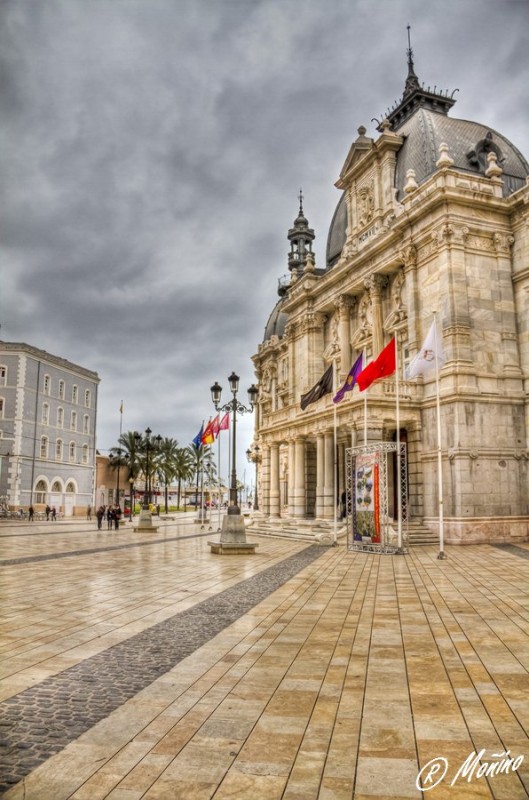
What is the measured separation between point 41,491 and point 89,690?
168 ft

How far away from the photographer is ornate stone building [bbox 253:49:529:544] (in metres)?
25.4

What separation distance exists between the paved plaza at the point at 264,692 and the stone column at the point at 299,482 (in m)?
23.2

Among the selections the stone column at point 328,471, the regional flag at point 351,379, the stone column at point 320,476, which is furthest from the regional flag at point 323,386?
the stone column at point 320,476

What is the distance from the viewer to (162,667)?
259 inches

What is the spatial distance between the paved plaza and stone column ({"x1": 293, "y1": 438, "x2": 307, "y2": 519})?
23.2 meters

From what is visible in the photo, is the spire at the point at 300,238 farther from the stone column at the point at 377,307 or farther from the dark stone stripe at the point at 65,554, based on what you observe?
the dark stone stripe at the point at 65,554

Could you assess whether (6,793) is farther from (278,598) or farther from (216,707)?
(278,598)

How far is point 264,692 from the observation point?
5676mm

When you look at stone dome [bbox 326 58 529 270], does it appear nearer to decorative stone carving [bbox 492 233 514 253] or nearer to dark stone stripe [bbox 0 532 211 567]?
decorative stone carving [bbox 492 233 514 253]

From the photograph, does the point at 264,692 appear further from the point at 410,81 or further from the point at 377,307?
the point at 410,81

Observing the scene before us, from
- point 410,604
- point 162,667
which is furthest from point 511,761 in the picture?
point 410,604

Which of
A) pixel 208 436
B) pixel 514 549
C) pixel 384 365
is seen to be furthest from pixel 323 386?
pixel 514 549

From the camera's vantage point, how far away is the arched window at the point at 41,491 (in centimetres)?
5269

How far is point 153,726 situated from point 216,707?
2.12 feet
